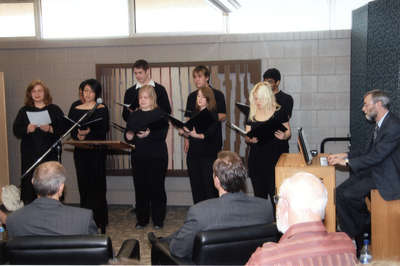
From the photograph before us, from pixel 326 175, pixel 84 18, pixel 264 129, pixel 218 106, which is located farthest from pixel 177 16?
pixel 326 175

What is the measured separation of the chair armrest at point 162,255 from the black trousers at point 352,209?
78.5 inches

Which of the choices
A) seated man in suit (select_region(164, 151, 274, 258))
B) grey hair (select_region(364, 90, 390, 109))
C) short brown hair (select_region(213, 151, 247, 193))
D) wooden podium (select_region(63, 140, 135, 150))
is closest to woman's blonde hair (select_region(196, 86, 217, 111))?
wooden podium (select_region(63, 140, 135, 150))

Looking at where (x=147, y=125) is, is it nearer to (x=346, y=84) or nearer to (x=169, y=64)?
(x=169, y=64)

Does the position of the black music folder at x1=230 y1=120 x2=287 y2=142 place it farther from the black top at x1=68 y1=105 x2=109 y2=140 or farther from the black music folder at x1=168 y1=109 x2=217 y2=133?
the black top at x1=68 y1=105 x2=109 y2=140

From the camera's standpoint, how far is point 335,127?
592 cm

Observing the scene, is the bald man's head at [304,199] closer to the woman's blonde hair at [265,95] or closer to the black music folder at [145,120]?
the woman's blonde hair at [265,95]

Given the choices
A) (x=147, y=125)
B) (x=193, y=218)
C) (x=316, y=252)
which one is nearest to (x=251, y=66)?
(x=147, y=125)

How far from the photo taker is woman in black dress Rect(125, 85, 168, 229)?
4609 millimetres

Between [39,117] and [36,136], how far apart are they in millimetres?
213

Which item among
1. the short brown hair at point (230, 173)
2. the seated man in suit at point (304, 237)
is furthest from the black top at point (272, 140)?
the seated man in suit at point (304, 237)

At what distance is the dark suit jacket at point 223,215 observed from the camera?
2.43 meters

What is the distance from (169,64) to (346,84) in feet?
7.61

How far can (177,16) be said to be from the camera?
245 inches

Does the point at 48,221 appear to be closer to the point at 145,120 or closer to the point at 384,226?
the point at 145,120
